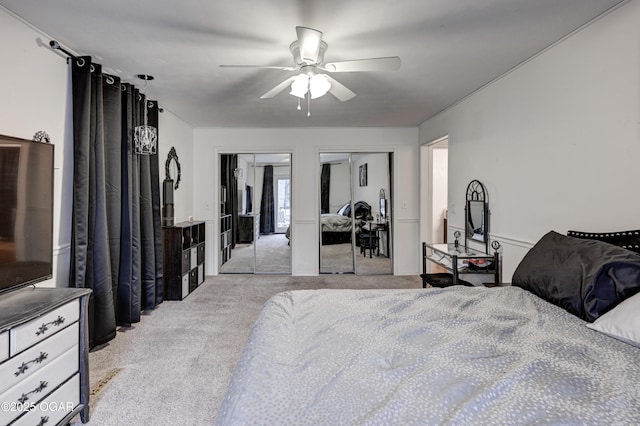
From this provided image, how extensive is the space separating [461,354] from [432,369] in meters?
0.18

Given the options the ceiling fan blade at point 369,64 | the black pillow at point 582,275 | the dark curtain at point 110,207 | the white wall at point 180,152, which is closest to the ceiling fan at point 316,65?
the ceiling fan blade at point 369,64

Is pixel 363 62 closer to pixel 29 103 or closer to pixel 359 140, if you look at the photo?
pixel 29 103

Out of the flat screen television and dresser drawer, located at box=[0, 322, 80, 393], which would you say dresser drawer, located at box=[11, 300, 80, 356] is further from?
the flat screen television

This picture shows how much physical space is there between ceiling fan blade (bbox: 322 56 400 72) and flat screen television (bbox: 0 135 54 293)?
1.92 m

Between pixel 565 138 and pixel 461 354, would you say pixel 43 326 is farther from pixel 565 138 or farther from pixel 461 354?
pixel 565 138

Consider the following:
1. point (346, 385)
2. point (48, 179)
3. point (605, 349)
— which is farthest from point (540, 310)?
point (48, 179)

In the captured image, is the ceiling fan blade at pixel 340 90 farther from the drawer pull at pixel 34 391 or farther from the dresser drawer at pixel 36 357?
the drawer pull at pixel 34 391

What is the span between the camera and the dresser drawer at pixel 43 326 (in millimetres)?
1452

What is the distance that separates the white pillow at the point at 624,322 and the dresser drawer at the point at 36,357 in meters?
2.55

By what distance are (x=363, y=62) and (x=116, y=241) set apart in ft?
8.71

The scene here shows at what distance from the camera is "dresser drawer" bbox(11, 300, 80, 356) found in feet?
4.76

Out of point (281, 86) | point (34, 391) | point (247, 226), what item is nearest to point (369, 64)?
point (281, 86)

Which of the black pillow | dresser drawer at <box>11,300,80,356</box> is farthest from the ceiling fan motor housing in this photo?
dresser drawer at <box>11,300,80,356</box>

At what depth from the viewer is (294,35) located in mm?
2326
